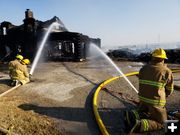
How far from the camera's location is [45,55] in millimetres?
21141

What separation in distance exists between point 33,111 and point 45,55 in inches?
570

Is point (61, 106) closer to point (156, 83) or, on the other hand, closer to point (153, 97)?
point (153, 97)

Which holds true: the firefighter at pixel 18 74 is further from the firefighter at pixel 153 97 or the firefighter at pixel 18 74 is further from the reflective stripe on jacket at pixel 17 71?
the firefighter at pixel 153 97

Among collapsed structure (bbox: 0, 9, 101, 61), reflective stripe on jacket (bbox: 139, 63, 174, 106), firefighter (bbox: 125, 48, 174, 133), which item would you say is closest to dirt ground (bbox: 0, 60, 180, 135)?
firefighter (bbox: 125, 48, 174, 133)

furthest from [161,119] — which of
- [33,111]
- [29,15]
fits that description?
[29,15]

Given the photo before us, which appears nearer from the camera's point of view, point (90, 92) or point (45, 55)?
point (90, 92)

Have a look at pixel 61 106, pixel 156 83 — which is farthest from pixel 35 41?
pixel 156 83

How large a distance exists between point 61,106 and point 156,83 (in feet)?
10.5

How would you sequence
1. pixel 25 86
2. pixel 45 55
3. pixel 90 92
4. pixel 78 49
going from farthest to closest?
1. pixel 45 55
2. pixel 78 49
3. pixel 25 86
4. pixel 90 92

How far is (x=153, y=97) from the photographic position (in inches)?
213

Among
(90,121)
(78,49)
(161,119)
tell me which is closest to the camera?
(161,119)

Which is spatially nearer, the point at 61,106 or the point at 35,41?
the point at 61,106

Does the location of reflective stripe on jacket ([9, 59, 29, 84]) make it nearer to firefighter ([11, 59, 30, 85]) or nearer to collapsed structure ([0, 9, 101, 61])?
firefighter ([11, 59, 30, 85])

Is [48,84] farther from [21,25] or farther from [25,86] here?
[21,25]
